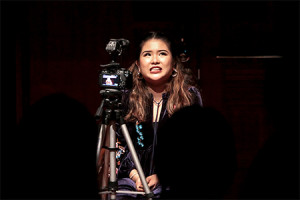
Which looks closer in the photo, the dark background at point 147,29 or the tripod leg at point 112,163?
the tripod leg at point 112,163

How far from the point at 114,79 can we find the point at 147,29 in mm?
1478

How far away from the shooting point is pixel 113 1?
2848mm

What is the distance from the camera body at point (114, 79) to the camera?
1497 millimetres

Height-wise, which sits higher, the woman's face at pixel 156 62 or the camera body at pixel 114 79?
the woman's face at pixel 156 62

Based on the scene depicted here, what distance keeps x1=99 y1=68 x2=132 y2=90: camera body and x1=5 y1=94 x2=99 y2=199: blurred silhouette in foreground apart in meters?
0.51

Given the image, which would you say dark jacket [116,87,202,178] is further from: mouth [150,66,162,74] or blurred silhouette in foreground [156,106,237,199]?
blurred silhouette in foreground [156,106,237,199]

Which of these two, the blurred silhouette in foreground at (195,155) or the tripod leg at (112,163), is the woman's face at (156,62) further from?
the blurred silhouette in foreground at (195,155)


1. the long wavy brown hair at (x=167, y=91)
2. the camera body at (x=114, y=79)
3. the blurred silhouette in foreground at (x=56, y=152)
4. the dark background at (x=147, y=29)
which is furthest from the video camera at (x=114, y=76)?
the dark background at (x=147, y=29)

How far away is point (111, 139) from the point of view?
1519 millimetres

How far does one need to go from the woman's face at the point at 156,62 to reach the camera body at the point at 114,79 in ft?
0.94

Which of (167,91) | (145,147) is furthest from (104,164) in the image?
(167,91)

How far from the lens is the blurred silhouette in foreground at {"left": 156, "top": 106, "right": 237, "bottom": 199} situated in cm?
99

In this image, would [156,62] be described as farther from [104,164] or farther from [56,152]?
[56,152]

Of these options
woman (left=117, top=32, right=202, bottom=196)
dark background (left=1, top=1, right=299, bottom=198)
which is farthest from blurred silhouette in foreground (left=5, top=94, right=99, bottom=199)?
dark background (left=1, top=1, right=299, bottom=198)
